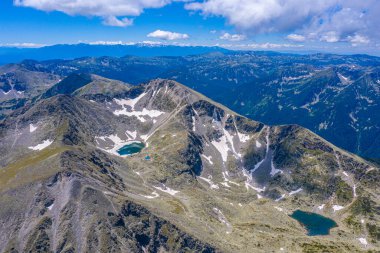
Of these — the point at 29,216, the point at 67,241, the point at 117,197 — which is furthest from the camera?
the point at 117,197

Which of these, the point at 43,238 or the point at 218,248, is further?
the point at 218,248

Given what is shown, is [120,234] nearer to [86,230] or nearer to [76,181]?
[86,230]

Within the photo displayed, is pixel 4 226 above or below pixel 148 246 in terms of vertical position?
above

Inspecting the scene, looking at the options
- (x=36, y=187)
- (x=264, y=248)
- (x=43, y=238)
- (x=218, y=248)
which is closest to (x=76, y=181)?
(x=36, y=187)

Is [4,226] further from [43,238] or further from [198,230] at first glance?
[198,230]

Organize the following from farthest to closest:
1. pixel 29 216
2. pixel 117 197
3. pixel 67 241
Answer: pixel 117 197 < pixel 29 216 < pixel 67 241

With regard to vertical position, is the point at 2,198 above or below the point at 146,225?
above

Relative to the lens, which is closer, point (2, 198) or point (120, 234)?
point (120, 234)

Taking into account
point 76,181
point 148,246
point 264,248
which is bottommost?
point 264,248

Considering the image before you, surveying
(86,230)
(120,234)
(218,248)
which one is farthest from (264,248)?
(86,230)
